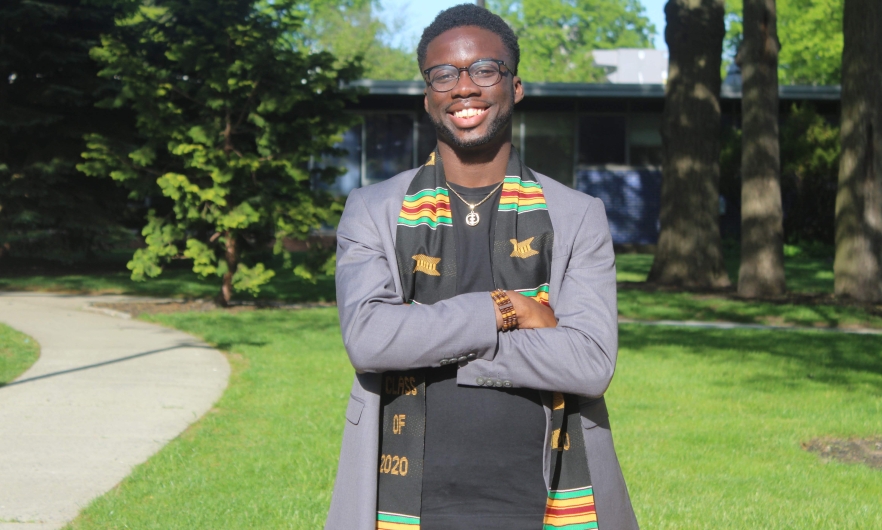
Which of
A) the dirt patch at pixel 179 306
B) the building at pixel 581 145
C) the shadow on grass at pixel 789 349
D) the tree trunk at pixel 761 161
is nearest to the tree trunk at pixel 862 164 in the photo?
the tree trunk at pixel 761 161

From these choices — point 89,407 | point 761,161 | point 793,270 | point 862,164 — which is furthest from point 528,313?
point 793,270

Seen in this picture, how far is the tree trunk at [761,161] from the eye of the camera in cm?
1477

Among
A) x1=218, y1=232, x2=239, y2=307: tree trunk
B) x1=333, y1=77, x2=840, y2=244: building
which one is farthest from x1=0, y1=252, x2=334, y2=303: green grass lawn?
x1=333, y1=77, x2=840, y2=244: building

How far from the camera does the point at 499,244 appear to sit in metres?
2.44

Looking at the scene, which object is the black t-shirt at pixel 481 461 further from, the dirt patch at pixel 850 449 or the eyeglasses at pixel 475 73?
the dirt patch at pixel 850 449

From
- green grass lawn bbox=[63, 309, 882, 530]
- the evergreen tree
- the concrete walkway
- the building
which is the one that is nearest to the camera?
green grass lawn bbox=[63, 309, 882, 530]

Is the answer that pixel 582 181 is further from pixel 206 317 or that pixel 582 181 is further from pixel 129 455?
pixel 129 455

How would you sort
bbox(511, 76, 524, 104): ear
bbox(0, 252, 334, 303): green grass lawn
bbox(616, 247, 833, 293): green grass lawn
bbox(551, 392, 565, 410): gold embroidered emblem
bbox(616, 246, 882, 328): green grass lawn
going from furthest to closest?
bbox(616, 247, 833, 293): green grass lawn < bbox(0, 252, 334, 303): green grass lawn < bbox(616, 246, 882, 328): green grass lawn < bbox(511, 76, 524, 104): ear < bbox(551, 392, 565, 410): gold embroidered emblem

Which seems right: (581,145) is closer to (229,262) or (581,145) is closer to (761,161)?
(761,161)

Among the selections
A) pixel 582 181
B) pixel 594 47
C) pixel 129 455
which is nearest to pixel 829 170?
pixel 582 181

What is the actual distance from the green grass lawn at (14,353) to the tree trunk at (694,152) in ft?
33.7

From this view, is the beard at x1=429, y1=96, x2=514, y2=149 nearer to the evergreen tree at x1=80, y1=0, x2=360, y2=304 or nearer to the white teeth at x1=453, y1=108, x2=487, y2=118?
the white teeth at x1=453, y1=108, x2=487, y2=118

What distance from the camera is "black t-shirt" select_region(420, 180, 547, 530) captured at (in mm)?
2293

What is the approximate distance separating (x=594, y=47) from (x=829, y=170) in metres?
52.3
